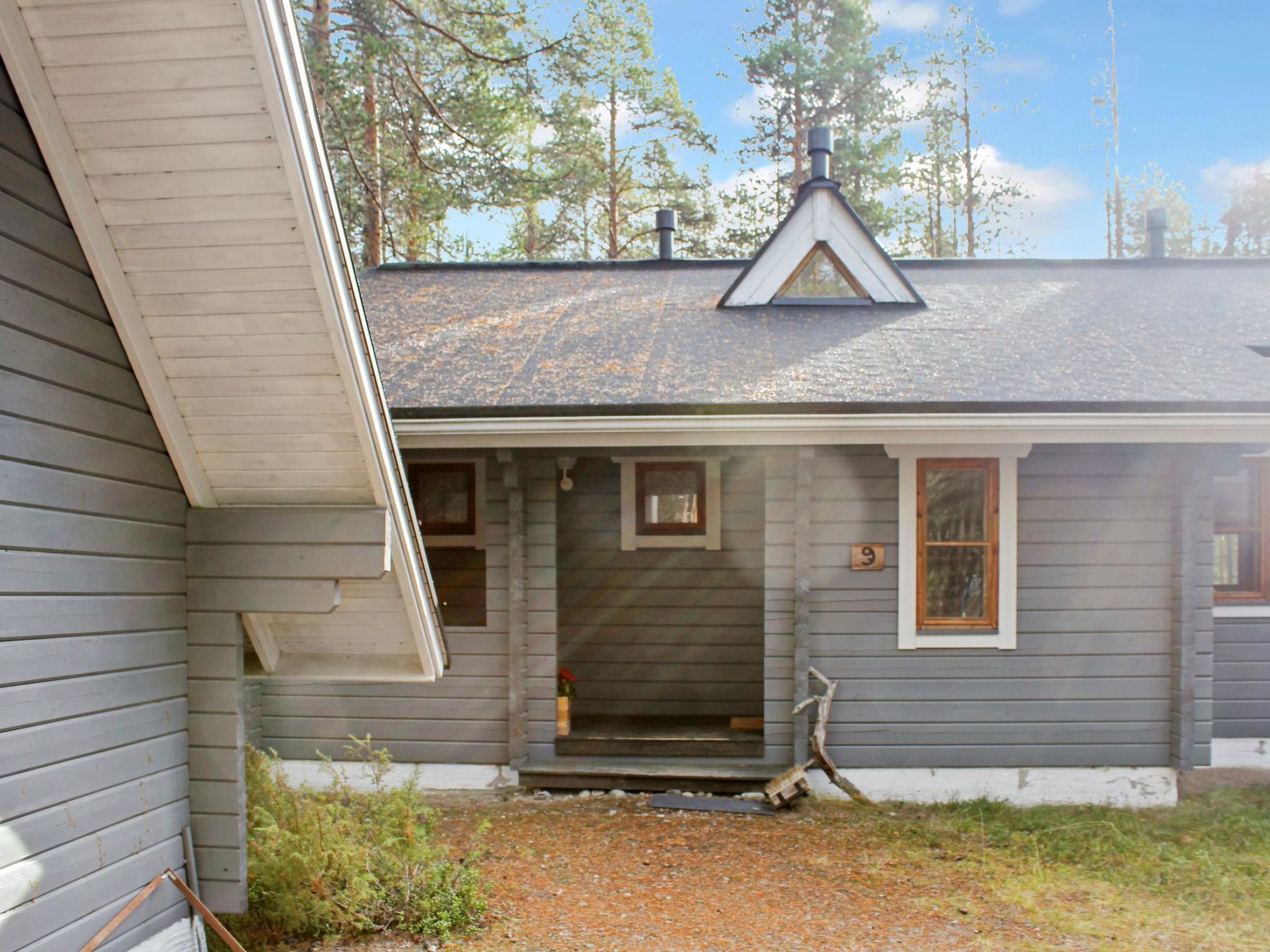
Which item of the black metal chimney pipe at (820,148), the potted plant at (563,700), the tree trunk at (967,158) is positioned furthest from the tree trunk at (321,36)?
the tree trunk at (967,158)

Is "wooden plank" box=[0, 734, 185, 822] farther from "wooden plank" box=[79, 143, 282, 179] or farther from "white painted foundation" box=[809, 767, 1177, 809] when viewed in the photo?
"white painted foundation" box=[809, 767, 1177, 809]

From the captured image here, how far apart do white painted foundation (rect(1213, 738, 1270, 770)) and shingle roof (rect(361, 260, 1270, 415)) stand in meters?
2.70

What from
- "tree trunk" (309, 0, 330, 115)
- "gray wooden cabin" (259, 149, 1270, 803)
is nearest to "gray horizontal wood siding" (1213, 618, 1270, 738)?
"gray wooden cabin" (259, 149, 1270, 803)

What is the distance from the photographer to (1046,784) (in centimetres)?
668

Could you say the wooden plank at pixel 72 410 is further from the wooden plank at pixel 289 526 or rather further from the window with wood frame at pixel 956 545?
the window with wood frame at pixel 956 545

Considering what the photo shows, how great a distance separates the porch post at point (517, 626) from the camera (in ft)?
22.1

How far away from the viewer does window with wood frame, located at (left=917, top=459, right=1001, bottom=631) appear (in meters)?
6.71

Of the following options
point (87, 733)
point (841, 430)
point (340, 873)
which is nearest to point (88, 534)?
point (87, 733)

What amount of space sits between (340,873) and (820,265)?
20.7ft

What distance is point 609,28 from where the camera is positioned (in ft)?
69.2

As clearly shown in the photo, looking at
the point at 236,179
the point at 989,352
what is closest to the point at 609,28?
the point at 989,352

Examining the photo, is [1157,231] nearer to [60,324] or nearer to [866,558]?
[866,558]

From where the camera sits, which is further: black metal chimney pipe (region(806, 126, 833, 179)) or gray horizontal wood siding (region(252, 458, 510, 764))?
black metal chimney pipe (region(806, 126, 833, 179))

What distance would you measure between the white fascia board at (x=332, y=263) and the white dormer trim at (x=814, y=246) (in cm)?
552
